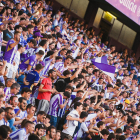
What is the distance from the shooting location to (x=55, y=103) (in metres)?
5.80

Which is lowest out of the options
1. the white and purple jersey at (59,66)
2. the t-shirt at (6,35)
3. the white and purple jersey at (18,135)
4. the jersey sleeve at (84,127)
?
the white and purple jersey at (18,135)

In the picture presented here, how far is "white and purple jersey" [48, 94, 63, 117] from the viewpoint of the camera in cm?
576

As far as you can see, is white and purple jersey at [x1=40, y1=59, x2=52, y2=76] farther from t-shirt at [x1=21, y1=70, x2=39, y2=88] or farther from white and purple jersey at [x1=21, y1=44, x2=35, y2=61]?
t-shirt at [x1=21, y1=70, x2=39, y2=88]

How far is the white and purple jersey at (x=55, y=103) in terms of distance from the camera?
18.9 feet

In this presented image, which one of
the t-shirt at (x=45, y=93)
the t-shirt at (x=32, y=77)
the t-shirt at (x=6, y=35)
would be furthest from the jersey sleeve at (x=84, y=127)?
the t-shirt at (x=6, y=35)

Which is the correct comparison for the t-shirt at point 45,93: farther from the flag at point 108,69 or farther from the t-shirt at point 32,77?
the flag at point 108,69

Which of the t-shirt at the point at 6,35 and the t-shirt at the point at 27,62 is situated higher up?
the t-shirt at the point at 6,35

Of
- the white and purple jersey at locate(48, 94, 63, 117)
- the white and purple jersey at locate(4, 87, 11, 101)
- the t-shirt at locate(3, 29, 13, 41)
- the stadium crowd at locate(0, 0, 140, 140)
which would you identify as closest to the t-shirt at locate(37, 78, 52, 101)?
the stadium crowd at locate(0, 0, 140, 140)

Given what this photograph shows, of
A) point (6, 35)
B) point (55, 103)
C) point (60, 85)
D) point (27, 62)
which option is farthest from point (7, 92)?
point (6, 35)

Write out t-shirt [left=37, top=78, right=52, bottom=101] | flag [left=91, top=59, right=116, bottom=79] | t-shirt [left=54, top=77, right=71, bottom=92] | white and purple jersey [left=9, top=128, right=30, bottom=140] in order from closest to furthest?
1. white and purple jersey [left=9, top=128, right=30, bottom=140]
2. t-shirt [left=37, top=78, right=52, bottom=101]
3. t-shirt [left=54, top=77, right=71, bottom=92]
4. flag [left=91, top=59, right=116, bottom=79]

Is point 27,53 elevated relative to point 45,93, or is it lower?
elevated

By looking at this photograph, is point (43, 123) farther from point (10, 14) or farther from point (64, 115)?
point (10, 14)

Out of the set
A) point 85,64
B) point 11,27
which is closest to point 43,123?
point 11,27

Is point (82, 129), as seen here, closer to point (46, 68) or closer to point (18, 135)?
point (46, 68)
